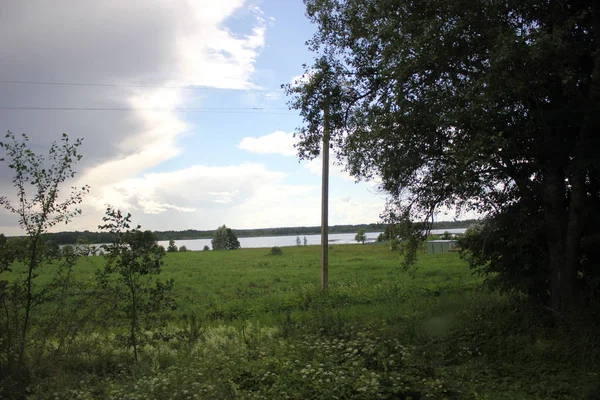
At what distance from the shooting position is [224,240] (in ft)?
217

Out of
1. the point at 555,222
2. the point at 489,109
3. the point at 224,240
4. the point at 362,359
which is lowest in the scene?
the point at 362,359

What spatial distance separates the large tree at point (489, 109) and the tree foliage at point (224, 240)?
187 ft

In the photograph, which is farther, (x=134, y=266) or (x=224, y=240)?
(x=224, y=240)

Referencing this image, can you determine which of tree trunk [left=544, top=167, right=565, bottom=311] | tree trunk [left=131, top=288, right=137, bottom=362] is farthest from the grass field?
tree trunk [left=544, top=167, right=565, bottom=311]

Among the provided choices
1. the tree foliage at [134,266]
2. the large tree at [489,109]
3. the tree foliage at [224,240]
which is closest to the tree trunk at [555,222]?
the large tree at [489,109]

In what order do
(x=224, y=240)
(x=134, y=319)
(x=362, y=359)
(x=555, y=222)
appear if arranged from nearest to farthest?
(x=362, y=359) → (x=134, y=319) → (x=555, y=222) → (x=224, y=240)

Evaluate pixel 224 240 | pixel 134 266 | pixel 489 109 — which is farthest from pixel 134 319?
pixel 224 240

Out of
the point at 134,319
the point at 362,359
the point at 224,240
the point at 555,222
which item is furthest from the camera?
the point at 224,240

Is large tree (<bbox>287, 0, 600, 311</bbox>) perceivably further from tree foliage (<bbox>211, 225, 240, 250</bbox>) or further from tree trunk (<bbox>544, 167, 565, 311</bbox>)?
tree foliage (<bbox>211, 225, 240, 250</bbox>)

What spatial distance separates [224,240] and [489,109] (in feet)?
200

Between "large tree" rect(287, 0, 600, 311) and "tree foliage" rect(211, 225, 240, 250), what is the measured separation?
187 feet

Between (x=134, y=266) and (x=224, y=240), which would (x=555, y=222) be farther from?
(x=224, y=240)

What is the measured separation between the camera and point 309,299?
14.8 meters

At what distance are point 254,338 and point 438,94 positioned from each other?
6176 millimetres
